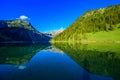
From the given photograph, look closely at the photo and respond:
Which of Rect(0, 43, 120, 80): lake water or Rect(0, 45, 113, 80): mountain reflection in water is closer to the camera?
Rect(0, 45, 113, 80): mountain reflection in water

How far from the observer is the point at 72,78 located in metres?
22.9

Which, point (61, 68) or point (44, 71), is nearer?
point (44, 71)

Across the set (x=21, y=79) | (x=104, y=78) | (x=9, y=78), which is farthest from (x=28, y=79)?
(x=104, y=78)

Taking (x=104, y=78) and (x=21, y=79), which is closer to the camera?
(x=21, y=79)

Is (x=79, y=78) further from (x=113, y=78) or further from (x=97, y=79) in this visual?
(x=113, y=78)

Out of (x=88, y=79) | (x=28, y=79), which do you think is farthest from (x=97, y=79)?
(x=28, y=79)

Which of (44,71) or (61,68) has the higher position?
(44,71)

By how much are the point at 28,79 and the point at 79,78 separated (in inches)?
242

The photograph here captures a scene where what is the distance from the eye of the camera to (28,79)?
2188 cm

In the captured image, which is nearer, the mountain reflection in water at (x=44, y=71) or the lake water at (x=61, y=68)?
the mountain reflection in water at (x=44, y=71)

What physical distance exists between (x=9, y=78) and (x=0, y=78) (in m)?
1.05

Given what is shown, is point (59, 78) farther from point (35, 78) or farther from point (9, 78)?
point (9, 78)

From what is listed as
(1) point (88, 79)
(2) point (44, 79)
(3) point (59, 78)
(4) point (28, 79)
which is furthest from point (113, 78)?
(4) point (28, 79)

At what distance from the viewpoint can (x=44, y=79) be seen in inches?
865
